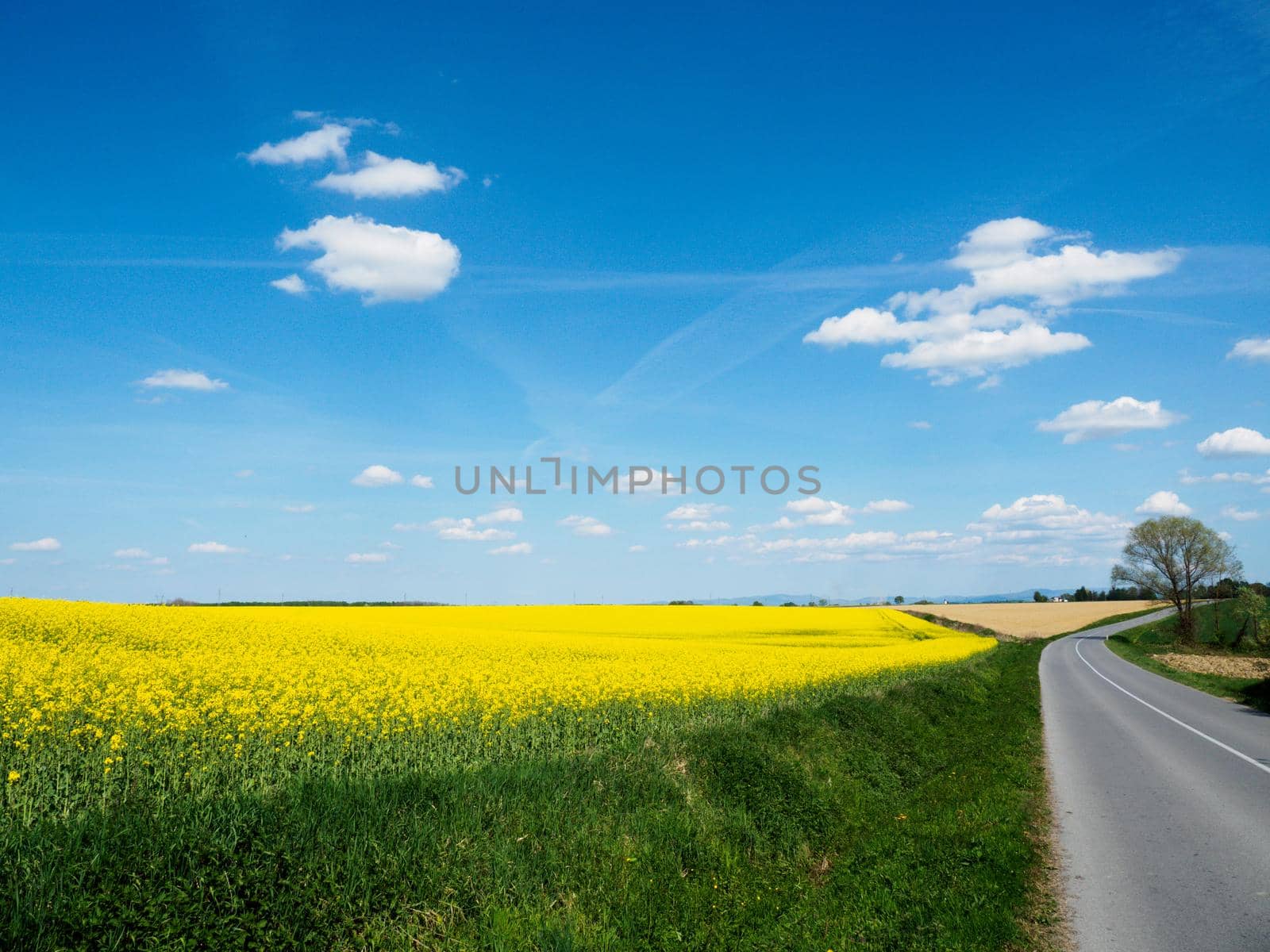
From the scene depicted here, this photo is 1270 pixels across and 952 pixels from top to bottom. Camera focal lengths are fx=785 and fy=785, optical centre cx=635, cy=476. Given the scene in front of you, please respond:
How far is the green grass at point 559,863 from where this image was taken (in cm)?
547

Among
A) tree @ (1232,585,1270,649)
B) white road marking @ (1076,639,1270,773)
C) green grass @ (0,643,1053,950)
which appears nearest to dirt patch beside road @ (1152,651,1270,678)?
tree @ (1232,585,1270,649)

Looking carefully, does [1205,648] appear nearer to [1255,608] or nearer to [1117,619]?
[1255,608]

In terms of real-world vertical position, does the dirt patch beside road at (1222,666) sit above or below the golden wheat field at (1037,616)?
above

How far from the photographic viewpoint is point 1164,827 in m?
9.88

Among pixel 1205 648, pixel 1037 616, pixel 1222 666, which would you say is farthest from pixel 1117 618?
pixel 1222 666

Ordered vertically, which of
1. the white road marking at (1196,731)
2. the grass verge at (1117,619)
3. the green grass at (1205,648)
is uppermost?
the white road marking at (1196,731)

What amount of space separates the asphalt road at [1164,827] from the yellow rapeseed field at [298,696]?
678cm

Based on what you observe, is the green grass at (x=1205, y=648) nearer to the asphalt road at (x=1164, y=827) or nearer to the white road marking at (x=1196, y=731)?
the white road marking at (x=1196, y=731)

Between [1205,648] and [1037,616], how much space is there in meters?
45.4

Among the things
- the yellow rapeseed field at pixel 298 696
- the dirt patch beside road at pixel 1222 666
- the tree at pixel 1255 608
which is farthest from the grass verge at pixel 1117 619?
the yellow rapeseed field at pixel 298 696

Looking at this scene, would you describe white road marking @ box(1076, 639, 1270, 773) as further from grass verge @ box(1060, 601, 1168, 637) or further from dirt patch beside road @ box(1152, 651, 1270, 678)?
grass verge @ box(1060, 601, 1168, 637)

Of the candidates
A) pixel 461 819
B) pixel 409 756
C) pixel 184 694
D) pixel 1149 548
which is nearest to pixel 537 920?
pixel 461 819

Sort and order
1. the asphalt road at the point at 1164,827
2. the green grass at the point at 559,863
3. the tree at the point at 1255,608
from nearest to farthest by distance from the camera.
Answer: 1. the green grass at the point at 559,863
2. the asphalt road at the point at 1164,827
3. the tree at the point at 1255,608

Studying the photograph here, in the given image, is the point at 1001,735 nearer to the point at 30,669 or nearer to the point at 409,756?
the point at 409,756
